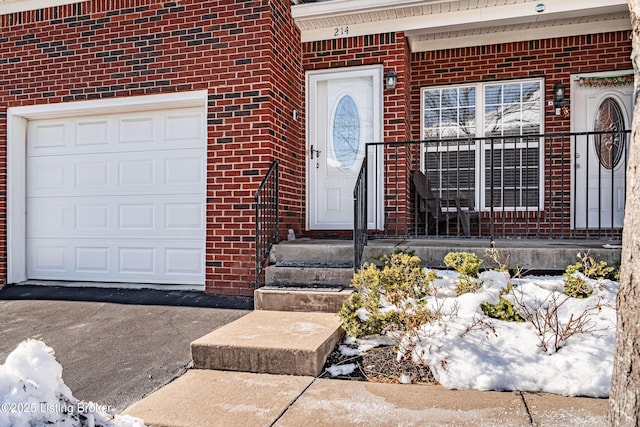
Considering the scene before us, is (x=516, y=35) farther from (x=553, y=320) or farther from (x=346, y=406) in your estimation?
(x=346, y=406)

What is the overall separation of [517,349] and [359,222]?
207cm

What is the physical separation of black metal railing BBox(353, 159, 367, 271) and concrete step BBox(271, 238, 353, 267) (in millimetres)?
159

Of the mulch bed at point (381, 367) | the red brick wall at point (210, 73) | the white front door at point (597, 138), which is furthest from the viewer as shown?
the white front door at point (597, 138)

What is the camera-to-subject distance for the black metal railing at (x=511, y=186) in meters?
5.69

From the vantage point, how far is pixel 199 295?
16.3 feet

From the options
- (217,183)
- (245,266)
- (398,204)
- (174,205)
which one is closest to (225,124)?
(217,183)

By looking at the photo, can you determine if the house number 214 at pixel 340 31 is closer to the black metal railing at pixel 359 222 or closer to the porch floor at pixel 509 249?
the black metal railing at pixel 359 222

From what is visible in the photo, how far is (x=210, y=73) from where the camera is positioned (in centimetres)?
514

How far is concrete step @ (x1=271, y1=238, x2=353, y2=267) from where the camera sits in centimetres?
457

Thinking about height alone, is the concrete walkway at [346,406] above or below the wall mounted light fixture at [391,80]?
below

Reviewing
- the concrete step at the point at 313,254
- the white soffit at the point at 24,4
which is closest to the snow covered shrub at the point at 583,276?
the concrete step at the point at 313,254

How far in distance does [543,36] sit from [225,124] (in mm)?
4183

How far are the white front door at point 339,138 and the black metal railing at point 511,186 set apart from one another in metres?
0.23

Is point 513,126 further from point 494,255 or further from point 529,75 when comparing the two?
point 494,255
